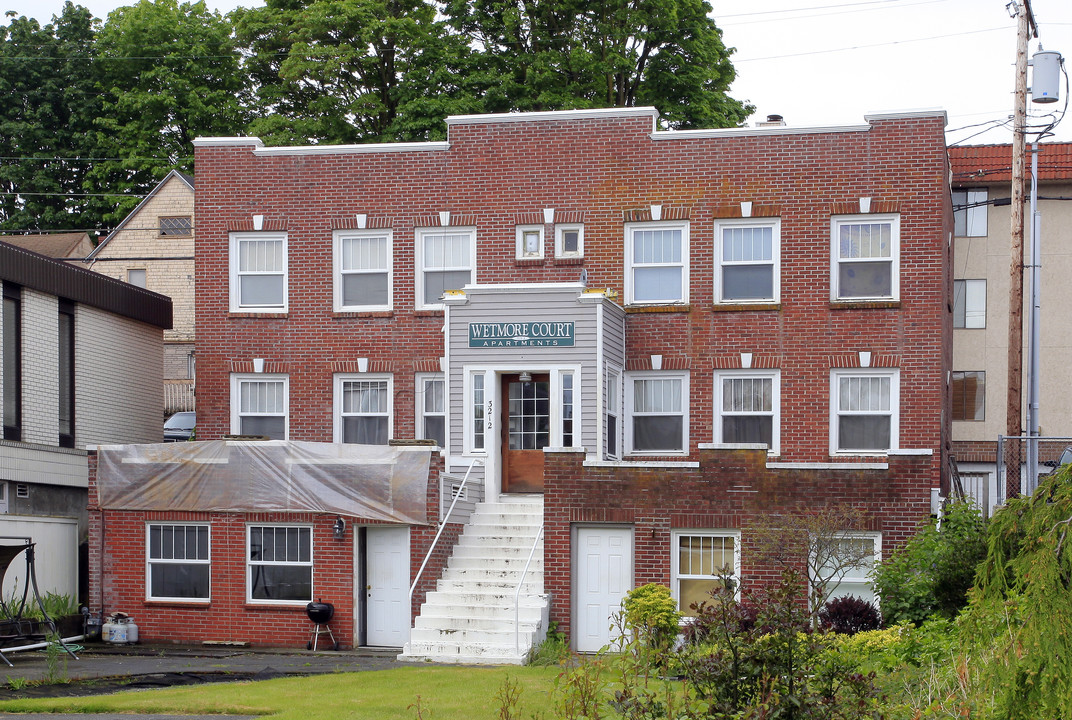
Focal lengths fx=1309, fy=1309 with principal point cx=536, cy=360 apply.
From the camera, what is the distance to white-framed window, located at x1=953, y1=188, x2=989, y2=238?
130 ft

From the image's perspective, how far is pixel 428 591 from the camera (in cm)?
2175

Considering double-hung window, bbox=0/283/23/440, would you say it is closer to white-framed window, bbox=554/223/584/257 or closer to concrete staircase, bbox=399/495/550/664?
concrete staircase, bbox=399/495/550/664

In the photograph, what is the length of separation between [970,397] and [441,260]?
20.8m

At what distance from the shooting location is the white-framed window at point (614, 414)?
24188mm

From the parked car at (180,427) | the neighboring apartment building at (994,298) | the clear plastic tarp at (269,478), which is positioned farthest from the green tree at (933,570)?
the parked car at (180,427)

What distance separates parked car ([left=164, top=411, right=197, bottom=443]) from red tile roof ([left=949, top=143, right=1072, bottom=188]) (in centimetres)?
2412

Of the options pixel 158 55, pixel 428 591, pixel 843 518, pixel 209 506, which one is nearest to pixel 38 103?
pixel 158 55

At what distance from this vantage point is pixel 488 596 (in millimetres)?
21047

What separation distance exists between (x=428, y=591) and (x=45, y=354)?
9424mm

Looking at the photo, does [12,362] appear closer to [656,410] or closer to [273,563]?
[273,563]

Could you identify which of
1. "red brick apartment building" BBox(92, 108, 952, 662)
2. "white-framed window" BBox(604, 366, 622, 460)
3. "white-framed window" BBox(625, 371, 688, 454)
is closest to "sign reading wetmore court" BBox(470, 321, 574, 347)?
"red brick apartment building" BBox(92, 108, 952, 662)

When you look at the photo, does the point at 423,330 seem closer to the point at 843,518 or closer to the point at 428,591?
the point at 428,591

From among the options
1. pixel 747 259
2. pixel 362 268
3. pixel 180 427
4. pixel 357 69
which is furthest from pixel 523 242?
pixel 180 427

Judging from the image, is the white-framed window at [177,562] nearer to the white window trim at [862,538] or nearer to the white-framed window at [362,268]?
the white-framed window at [362,268]
